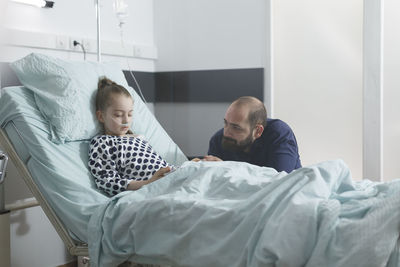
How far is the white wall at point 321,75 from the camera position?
3.05 metres

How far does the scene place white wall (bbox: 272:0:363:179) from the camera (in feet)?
10.0

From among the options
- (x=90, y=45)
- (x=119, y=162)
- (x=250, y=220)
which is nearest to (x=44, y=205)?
(x=119, y=162)

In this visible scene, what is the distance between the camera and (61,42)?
285cm

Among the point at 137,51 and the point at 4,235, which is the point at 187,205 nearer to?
the point at 4,235

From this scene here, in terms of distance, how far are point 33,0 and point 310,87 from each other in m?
1.81

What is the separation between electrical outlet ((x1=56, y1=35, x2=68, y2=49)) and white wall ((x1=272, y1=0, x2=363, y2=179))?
1.40 m

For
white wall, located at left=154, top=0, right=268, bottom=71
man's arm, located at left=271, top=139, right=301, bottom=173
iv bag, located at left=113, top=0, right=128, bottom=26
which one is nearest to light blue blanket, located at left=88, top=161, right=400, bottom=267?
man's arm, located at left=271, top=139, right=301, bottom=173

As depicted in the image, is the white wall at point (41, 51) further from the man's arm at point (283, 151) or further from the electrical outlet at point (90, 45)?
the man's arm at point (283, 151)

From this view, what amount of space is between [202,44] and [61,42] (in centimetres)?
114

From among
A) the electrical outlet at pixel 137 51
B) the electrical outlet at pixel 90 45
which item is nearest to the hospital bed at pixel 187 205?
the electrical outlet at pixel 90 45

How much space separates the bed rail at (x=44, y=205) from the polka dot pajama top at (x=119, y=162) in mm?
221

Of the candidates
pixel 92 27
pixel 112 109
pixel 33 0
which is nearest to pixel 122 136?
pixel 112 109

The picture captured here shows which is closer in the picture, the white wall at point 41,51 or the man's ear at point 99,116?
the man's ear at point 99,116

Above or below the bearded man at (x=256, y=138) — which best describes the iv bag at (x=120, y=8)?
above
